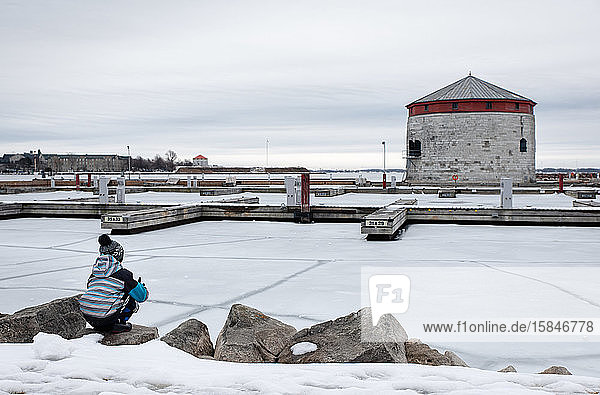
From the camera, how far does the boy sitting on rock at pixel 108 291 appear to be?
5.57 meters

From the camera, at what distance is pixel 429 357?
16.6ft

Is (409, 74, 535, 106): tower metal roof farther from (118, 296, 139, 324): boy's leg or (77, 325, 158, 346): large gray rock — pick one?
(77, 325, 158, 346): large gray rock

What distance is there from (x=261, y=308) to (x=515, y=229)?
40.3 ft

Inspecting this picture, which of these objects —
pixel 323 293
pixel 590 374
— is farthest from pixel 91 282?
pixel 590 374

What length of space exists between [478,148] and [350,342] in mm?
51637

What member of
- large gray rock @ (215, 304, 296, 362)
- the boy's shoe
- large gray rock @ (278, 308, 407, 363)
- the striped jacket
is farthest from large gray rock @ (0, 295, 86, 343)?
large gray rock @ (278, 308, 407, 363)

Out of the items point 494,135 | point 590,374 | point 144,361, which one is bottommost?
point 590,374

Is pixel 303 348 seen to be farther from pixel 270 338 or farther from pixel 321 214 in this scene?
pixel 321 214

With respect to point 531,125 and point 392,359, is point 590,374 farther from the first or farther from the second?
point 531,125

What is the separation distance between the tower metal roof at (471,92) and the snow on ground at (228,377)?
2088 inches

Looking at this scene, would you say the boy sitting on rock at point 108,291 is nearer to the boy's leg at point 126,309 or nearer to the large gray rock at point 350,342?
the boy's leg at point 126,309

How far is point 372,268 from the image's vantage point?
10.9m

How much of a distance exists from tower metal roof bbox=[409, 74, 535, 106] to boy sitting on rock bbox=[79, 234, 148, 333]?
5264 centimetres

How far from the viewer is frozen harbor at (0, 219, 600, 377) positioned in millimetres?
7383
